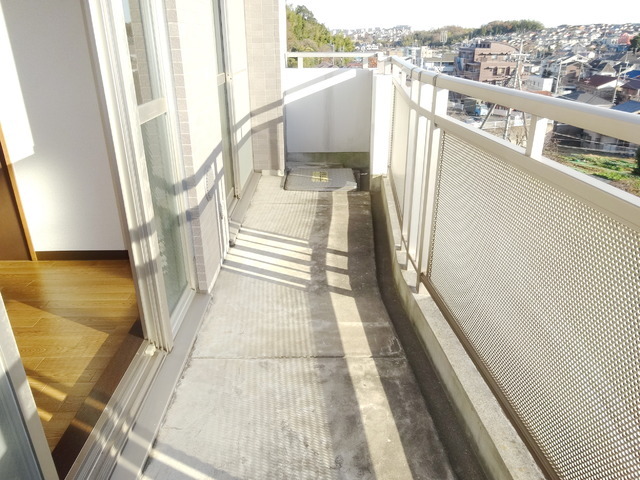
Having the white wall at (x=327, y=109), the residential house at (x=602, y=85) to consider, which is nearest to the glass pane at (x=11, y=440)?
the residential house at (x=602, y=85)

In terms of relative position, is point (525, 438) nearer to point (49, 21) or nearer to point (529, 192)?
point (529, 192)

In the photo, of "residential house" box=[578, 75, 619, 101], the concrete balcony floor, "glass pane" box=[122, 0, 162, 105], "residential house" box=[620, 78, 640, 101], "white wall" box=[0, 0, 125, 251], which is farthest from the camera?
"residential house" box=[578, 75, 619, 101]

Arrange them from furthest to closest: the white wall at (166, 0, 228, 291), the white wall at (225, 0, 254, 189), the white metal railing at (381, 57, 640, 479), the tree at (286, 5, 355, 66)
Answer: the tree at (286, 5, 355, 66) → the white wall at (225, 0, 254, 189) → the white wall at (166, 0, 228, 291) → the white metal railing at (381, 57, 640, 479)

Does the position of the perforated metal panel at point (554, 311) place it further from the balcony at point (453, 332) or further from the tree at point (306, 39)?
the tree at point (306, 39)

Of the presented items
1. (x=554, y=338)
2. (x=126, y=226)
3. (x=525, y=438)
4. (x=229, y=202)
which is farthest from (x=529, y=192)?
(x=229, y=202)

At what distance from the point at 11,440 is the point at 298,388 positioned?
4.29 ft

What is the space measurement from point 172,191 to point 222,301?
0.82 meters

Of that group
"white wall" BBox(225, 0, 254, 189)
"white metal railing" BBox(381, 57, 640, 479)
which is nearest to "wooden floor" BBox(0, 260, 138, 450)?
"white metal railing" BBox(381, 57, 640, 479)

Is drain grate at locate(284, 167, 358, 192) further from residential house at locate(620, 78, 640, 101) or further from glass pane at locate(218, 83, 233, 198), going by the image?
residential house at locate(620, 78, 640, 101)

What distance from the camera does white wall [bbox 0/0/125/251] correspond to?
2.86 meters

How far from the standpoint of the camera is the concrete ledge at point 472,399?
150 cm

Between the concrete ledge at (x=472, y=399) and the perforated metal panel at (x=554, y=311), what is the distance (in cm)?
8

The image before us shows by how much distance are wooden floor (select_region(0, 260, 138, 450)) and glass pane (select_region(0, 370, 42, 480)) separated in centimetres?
67

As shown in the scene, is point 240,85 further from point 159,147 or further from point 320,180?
point 159,147
